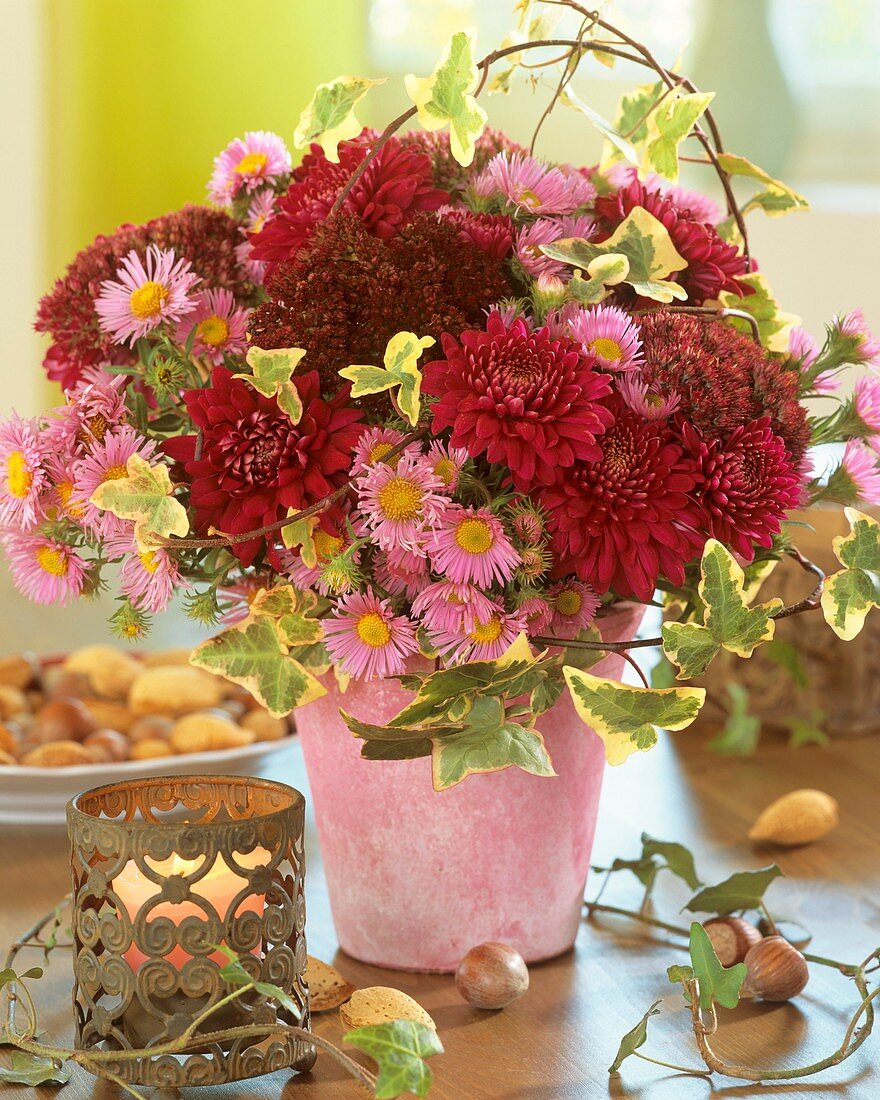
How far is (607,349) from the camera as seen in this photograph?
18.6 inches

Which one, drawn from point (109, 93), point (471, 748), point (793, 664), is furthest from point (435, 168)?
point (109, 93)

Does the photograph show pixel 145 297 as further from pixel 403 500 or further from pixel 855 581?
pixel 855 581

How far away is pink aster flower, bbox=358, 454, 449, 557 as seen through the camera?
46cm

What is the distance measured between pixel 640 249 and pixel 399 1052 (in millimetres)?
306

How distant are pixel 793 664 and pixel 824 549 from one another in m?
0.08

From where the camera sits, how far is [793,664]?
90 cm

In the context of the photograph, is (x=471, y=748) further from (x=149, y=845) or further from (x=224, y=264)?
(x=224, y=264)

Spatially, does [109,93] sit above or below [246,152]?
above

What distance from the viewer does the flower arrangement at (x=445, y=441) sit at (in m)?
0.46

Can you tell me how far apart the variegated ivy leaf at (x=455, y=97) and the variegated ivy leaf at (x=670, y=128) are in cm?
10

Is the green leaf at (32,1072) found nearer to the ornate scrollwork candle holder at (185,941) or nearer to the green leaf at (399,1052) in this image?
the ornate scrollwork candle holder at (185,941)

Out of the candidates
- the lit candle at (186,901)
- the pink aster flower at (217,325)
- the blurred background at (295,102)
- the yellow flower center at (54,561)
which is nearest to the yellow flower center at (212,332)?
the pink aster flower at (217,325)

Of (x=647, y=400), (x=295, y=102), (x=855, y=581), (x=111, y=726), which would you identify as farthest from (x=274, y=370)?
(x=295, y=102)

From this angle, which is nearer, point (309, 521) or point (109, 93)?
point (309, 521)
